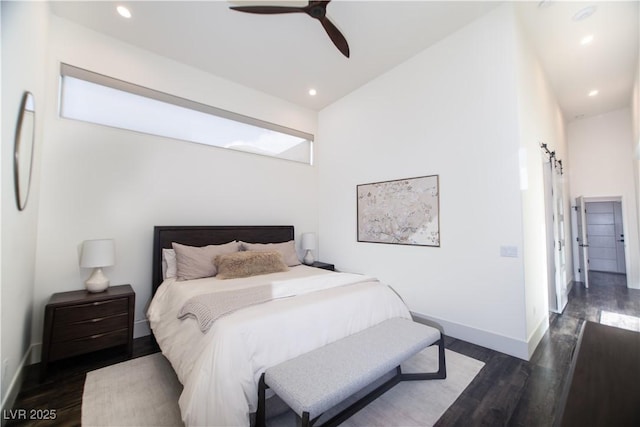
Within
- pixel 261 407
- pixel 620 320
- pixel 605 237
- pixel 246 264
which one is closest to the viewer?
pixel 261 407

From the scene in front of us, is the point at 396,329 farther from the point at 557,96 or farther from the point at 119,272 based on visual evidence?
the point at 557,96

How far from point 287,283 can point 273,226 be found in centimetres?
190

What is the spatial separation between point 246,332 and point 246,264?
1447 mm

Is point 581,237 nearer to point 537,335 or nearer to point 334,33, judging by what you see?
point 537,335

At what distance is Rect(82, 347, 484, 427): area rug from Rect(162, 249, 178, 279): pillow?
89 centimetres

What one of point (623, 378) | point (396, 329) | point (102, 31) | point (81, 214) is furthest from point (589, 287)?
point (102, 31)

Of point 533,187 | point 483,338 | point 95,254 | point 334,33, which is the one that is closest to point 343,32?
point 334,33

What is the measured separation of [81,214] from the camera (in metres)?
2.78

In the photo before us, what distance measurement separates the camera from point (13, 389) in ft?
6.18

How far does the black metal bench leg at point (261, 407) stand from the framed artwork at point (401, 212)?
2493mm

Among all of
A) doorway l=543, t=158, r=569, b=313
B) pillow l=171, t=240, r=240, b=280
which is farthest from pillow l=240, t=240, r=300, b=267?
doorway l=543, t=158, r=569, b=313

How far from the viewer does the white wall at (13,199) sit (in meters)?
1.55

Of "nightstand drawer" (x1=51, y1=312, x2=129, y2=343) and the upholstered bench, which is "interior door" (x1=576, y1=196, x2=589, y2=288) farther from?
"nightstand drawer" (x1=51, y1=312, x2=129, y2=343)

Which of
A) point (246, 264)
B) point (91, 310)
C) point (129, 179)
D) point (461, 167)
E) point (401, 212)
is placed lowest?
point (91, 310)
